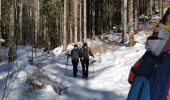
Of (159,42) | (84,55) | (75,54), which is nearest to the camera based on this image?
(159,42)

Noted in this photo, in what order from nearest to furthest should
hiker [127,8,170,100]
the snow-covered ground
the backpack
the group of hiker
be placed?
1. hiker [127,8,170,100]
2. the snow-covered ground
3. the group of hiker
4. the backpack

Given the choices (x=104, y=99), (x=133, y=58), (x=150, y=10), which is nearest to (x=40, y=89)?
(x=104, y=99)

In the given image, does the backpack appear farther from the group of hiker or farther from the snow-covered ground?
the snow-covered ground

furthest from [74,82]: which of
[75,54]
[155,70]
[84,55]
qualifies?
[155,70]

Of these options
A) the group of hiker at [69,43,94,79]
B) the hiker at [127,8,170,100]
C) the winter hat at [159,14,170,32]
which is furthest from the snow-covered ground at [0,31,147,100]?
the winter hat at [159,14,170,32]

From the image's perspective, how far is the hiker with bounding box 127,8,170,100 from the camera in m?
2.72

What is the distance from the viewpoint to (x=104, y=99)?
13383 mm

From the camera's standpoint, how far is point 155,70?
2824mm

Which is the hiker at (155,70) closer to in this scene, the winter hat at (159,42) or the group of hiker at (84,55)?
the winter hat at (159,42)

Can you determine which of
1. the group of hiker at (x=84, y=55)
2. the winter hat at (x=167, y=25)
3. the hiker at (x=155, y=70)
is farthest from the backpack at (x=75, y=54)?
the winter hat at (x=167, y=25)

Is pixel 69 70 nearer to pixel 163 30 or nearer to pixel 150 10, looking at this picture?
pixel 163 30

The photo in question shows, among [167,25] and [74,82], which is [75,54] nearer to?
[74,82]

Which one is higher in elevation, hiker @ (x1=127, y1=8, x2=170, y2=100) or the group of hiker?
hiker @ (x1=127, y1=8, x2=170, y2=100)

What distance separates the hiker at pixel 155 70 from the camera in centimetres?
272
